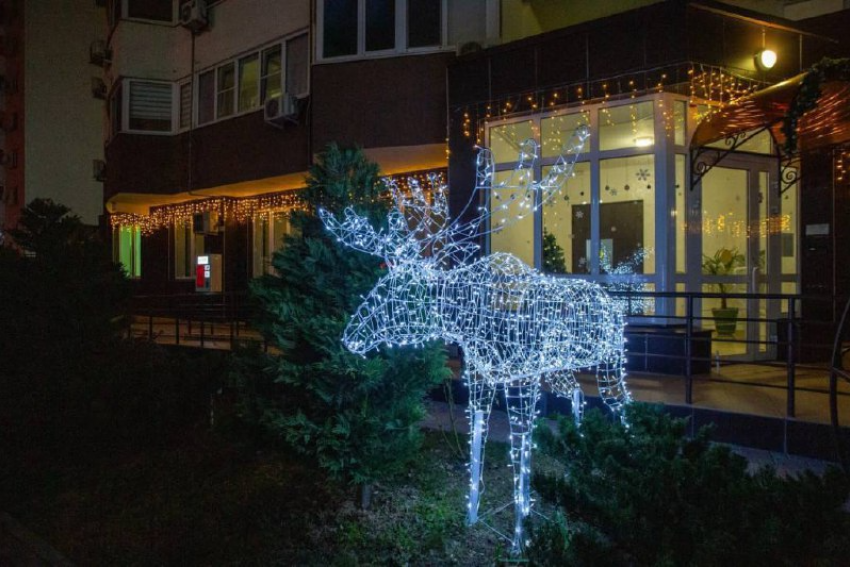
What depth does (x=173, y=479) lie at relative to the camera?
6207 millimetres

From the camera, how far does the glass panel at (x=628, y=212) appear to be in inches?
359

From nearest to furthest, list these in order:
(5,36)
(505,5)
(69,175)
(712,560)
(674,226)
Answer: (712,560) < (674,226) < (505,5) < (69,175) < (5,36)

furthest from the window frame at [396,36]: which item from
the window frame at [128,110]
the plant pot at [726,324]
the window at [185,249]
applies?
the window at [185,249]

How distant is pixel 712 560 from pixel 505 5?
1095cm

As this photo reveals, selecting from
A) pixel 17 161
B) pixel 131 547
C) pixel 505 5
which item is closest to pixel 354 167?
pixel 131 547

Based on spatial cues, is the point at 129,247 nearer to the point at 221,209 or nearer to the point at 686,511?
the point at 221,209

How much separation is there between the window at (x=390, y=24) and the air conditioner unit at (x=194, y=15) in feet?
16.8

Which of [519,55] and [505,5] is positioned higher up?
[505,5]

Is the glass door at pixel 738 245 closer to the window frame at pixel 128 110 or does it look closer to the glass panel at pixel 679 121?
the glass panel at pixel 679 121

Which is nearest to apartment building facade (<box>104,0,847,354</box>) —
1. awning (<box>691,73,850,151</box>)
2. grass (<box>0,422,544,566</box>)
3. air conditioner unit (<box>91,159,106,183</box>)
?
awning (<box>691,73,850,151</box>)

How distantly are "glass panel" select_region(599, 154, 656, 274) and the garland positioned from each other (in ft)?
7.06

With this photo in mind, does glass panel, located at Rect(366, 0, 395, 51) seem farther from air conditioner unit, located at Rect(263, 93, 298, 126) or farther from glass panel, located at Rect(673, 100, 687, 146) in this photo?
glass panel, located at Rect(673, 100, 687, 146)

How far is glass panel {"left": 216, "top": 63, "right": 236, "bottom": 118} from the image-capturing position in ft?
53.6

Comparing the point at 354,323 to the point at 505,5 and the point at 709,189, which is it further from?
the point at 505,5
